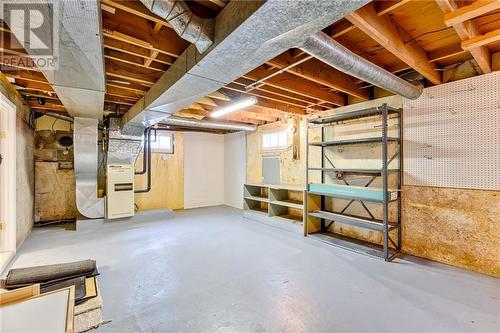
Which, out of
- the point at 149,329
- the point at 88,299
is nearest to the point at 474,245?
the point at 149,329

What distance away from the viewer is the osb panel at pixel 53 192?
4707 mm

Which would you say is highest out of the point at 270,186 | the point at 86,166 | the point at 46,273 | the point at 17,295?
the point at 86,166

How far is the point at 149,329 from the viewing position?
1.71 meters

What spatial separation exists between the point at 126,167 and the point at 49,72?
3062 millimetres

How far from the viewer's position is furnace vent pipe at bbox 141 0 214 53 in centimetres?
123

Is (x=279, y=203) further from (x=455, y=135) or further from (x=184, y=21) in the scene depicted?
(x=184, y=21)

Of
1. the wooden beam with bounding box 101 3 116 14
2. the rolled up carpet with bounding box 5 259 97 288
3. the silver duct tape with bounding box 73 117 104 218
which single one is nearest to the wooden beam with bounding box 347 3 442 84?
the wooden beam with bounding box 101 3 116 14

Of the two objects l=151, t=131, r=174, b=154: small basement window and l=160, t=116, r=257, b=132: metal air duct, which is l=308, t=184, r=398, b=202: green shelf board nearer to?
l=160, t=116, r=257, b=132: metal air duct

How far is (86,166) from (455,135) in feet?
19.3

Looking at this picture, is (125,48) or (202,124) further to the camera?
(202,124)

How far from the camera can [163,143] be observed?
6.17m

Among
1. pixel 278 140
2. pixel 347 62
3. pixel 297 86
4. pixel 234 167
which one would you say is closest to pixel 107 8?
pixel 347 62

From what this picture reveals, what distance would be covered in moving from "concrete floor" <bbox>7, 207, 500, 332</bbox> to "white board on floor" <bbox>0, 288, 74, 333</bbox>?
0.55 m

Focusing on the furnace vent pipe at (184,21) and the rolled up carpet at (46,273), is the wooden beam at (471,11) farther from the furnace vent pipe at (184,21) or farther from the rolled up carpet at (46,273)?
the rolled up carpet at (46,273)
